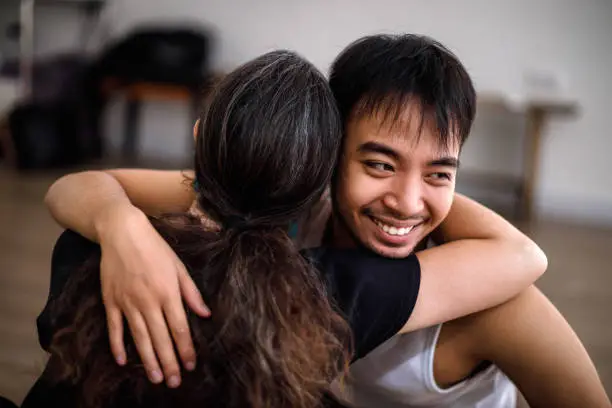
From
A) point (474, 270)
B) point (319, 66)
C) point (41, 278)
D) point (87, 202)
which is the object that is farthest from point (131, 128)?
point (474, 270)

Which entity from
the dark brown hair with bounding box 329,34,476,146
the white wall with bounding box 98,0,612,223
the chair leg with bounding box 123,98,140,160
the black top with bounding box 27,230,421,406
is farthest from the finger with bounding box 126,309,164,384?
the chair leg with bounding box 123,98,140,160

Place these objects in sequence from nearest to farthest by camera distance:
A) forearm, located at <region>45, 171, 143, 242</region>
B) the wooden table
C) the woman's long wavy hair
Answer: the woman's long wavy hair
forearm, located at <region>45, 171, 143, 242</region>
the wooden table

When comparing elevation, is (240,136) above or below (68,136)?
above

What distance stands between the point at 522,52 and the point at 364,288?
3350mm

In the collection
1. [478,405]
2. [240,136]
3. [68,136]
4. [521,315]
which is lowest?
[68,136]

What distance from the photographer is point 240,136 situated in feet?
1.98

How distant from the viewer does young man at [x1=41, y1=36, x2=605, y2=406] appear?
0.74 m

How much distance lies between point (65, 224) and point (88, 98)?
12.5 feet

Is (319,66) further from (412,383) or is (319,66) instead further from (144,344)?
(144,344)

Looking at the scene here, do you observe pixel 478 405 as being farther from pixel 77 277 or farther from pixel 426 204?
pixel 77 277

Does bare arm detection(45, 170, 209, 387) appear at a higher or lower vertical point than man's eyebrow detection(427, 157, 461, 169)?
lower

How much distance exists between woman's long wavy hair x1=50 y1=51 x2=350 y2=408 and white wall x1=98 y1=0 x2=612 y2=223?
2.76 metres

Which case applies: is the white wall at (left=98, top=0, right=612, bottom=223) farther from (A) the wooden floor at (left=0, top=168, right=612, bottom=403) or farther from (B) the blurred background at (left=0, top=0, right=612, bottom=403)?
(A) the wooden floor at (left=0, top=168, right=612, bottom=403)

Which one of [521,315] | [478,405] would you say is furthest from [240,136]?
[478,405]
